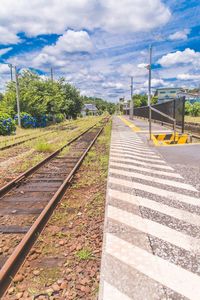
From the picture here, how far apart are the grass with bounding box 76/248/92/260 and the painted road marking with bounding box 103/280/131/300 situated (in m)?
0.75

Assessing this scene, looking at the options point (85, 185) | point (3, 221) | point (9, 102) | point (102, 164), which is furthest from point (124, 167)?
point (9, 102)

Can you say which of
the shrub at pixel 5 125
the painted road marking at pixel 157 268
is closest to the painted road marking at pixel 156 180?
the painted road marking at pixel 157 268

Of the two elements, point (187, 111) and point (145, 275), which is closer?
point (145, 275)

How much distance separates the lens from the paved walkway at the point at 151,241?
265 centimetres

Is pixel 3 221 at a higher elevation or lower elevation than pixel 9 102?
lower

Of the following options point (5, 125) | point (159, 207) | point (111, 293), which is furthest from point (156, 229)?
point (5, 125)

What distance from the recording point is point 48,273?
311 cm

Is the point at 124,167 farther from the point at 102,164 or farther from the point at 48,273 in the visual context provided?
the point at 48,273

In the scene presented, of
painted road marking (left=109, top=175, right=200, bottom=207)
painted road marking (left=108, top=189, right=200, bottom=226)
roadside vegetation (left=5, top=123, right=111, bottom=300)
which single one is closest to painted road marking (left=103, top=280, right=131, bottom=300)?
roadside vegetation (left=5, top=123, right=111, bottom=300)

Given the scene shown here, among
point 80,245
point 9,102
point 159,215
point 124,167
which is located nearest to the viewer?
point 80,245

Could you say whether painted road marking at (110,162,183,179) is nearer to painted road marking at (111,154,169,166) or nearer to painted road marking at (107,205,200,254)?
painted road marking at (111,154,169,166)

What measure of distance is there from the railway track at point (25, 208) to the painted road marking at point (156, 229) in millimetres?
1277

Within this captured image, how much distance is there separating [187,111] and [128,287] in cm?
4615

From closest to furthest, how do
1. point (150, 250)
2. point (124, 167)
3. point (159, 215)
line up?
point (150, 250)
point (159, 215)
point (124, 167)
